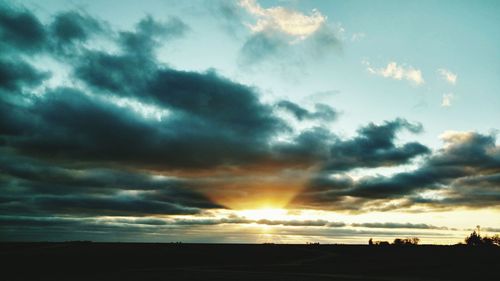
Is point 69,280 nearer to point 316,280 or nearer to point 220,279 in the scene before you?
point 220,279

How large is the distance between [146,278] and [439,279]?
139 feet

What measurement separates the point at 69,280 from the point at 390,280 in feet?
151

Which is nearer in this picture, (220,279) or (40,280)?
(220,279)

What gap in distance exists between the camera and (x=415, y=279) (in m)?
56.0

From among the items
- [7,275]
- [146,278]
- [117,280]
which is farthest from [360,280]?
[7,275]

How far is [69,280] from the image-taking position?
2352 inches

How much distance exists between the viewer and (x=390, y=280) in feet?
178

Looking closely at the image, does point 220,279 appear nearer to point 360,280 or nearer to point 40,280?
point 360,280

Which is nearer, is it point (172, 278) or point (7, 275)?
point (172, 278)

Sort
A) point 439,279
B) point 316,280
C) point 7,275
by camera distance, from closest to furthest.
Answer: point 316,280 < point 439,279 < point 7,275

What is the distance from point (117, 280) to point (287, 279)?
24.5 meters

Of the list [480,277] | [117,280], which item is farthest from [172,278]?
[480,277]

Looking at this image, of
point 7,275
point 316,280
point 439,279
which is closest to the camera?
point 316,280

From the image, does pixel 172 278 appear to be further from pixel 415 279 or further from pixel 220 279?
pixel 415 279
